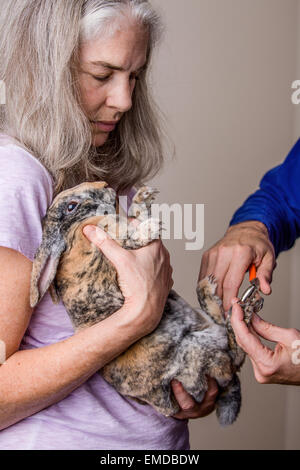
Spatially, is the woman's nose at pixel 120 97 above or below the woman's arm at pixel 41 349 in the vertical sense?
above

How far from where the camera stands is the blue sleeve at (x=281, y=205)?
6.99ft

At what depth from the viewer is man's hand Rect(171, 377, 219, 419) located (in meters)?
1.51

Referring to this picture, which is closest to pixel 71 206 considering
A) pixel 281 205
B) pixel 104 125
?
pixel 104 125

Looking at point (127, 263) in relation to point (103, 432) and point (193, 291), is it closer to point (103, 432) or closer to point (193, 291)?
point (103, 432)

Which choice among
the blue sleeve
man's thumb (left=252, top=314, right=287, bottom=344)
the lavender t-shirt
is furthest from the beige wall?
the lavender t-shirt

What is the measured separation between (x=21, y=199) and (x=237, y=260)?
0.81 metres

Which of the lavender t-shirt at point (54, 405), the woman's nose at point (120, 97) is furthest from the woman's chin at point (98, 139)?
the lavender t-shirt at point (54, 405)

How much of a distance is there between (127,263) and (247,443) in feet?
8.54

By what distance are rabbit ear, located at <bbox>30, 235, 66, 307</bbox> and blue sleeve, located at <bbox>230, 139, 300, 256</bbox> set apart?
94 centimetres

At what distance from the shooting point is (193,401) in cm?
154

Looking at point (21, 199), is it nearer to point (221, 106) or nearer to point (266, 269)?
point (266, 269)

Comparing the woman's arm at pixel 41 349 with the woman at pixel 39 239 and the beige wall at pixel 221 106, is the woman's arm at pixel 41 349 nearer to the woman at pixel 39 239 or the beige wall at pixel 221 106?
the woman at pixel 39 239

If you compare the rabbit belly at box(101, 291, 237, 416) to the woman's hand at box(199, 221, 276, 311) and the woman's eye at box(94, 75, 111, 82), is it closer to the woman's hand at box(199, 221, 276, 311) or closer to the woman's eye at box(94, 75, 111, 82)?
the woman's hand at box(199, 221, 276, 311)

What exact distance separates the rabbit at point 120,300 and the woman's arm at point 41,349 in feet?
0.32
